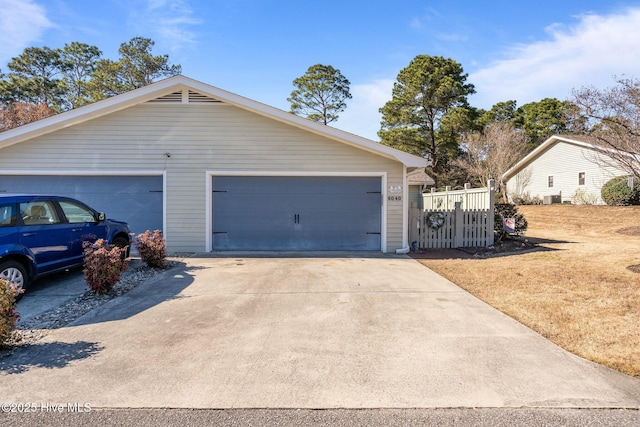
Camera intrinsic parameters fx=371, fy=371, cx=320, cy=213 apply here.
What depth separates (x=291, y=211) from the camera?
1038cm

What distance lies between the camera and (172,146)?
10148mm

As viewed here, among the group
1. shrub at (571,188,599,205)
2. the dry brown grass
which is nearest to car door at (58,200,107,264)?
the dry brown grass

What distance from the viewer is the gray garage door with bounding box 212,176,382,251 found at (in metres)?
10.4

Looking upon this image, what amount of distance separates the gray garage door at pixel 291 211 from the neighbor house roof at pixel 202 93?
3.38 feet

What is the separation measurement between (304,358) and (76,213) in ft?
18.6

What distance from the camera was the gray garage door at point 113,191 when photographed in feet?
32.9

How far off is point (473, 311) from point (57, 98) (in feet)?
121

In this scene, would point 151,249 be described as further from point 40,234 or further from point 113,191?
point 113,191

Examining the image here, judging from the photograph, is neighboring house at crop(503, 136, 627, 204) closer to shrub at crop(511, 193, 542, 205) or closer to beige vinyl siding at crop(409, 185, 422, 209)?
shrub at crop(511, 193, 542, 205)

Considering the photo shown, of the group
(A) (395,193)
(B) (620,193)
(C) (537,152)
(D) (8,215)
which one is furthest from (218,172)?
(C) (537,152)

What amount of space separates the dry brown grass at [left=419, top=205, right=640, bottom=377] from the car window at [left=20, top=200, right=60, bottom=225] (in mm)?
7217

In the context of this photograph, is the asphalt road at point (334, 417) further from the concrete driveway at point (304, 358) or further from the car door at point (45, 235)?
the car door at point (45, 235)

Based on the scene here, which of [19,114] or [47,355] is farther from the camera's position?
[19,114]

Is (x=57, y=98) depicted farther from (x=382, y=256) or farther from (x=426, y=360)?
(x=426, y=360)
